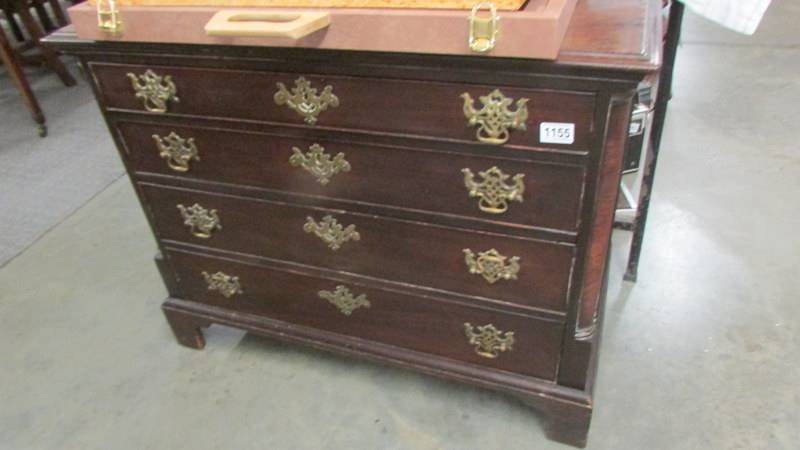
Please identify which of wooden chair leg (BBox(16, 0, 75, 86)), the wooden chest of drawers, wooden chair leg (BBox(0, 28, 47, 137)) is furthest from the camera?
wooden chair leg (BBox(16, 0, 75, 86))

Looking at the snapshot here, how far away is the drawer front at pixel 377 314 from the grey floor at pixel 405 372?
190 mm

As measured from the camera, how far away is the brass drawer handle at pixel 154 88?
1075 millimetres

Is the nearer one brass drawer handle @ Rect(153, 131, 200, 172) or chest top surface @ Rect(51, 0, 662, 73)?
chest top surface @ Rect(51, 0, 662, 73)

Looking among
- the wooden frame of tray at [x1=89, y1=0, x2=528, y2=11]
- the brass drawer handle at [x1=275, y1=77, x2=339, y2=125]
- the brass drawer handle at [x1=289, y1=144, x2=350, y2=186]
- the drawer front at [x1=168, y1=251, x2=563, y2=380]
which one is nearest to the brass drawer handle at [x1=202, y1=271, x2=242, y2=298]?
the drawer front at [x1=168, y1=251, x2=563, y2=380]

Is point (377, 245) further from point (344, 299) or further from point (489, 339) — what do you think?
point (489, 339)

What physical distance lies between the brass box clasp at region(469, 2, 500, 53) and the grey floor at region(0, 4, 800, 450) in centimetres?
89

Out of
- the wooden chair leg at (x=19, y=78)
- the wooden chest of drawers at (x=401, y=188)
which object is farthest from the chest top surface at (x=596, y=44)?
the wooden chair leg at (x=19, y=78)

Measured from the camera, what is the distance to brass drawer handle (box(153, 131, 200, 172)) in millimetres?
1163

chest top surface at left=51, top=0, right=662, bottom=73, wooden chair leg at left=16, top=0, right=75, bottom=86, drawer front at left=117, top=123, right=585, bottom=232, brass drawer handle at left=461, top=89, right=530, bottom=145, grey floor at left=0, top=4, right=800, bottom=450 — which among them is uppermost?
chest top surface at left=51, top=0, right=662, bottom=73

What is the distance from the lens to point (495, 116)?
34.7 inches

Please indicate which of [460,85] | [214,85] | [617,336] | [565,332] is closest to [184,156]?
[214,85]

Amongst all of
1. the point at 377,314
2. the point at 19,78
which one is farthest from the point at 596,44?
the point at 19,78

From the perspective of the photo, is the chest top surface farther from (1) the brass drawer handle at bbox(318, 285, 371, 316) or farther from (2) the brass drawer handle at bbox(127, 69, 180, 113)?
(1) the brass drawer handle at bbox(318, 285, 371, 316)

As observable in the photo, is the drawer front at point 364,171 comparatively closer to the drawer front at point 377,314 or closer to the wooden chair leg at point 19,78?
the drawer front at point 377,314
